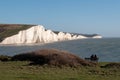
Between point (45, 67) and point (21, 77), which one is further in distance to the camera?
point (45, 67)

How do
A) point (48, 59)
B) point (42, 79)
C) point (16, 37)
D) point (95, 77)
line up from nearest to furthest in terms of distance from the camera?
point (42, 79) → point (95, 77) → point (48, 59) → point (16, 37)

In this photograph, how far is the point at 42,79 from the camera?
21844 mm

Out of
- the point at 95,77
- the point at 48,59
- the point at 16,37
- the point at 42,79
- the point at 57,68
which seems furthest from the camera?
the point at 16,37

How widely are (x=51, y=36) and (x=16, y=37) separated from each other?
43.8 meters

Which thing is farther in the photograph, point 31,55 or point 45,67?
point 31,55

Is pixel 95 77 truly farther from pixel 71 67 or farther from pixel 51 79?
pixel 71 67

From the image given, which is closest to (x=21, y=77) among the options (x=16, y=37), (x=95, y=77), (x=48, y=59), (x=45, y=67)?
(x=95, y=77)

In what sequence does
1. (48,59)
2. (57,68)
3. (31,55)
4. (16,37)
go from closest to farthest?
(57,68)
(48,59)
(31,55)
(16,37)

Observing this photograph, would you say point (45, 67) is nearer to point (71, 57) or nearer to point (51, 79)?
point (71, 57)

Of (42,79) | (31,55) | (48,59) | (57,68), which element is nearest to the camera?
(42,79)

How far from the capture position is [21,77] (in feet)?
72.8

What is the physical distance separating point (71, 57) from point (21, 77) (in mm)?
10970

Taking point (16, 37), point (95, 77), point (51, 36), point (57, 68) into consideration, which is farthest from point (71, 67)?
point (51, 36)

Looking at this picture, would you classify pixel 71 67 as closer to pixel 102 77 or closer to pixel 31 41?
pixel 102 77
